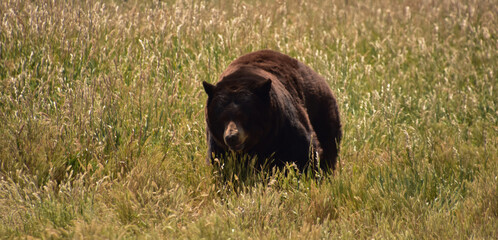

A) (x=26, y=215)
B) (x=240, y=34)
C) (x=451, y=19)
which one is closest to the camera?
(x=26, y=215)

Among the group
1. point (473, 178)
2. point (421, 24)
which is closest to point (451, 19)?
point (421, 24)

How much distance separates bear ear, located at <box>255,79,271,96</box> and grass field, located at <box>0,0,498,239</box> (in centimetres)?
66

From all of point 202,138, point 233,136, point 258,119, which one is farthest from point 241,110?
point 202,138

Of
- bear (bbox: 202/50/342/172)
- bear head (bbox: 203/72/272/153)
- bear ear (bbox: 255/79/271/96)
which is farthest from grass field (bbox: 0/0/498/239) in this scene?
bear ear (bbox: 255/79/271/96)

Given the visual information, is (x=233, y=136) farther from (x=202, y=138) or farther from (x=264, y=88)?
(x=202, y=138)

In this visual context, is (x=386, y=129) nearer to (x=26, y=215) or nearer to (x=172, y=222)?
(x=172, y=222)

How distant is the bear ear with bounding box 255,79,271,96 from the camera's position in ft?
15.1

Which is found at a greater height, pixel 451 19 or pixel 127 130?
pixel 451 19

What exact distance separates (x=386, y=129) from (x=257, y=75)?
195cm

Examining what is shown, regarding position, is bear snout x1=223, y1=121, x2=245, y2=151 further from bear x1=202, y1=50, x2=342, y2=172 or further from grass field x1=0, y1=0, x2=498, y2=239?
grass field x1=0, y1=0, x2=498, y2=239

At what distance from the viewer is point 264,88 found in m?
4.64

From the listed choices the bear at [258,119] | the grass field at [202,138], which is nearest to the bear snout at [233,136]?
the bear at [258,119]

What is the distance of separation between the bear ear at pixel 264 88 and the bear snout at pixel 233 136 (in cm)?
36

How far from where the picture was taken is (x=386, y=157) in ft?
18.9
